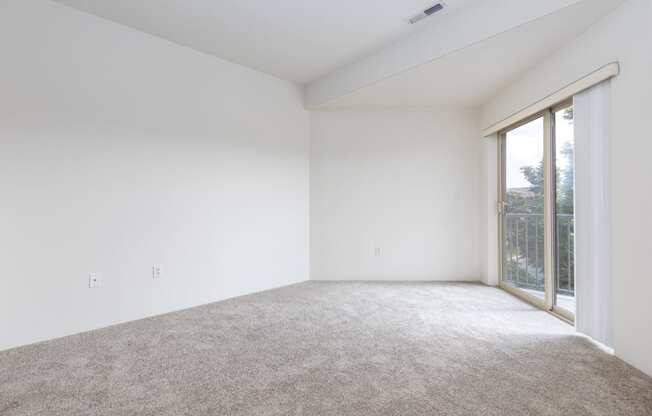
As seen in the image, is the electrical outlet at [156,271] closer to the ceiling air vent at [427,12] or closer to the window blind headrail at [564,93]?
the ceiling air vent at [427,12]

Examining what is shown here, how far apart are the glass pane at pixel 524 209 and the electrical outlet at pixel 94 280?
4.31 meters

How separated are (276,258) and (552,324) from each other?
10.1 ft

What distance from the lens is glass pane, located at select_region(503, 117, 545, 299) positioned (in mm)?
3592

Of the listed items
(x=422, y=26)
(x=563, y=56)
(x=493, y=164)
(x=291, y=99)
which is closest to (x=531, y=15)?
(x=563, y=56)

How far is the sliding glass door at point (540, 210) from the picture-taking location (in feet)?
10.3

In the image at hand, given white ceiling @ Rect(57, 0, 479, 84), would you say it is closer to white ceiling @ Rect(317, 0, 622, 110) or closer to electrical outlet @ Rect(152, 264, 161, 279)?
white ceiling @ Rect(317, 0, 622, 110)

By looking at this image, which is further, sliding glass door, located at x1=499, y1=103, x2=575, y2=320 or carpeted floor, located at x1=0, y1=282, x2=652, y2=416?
sliding glass door, located at x1=499, y1=103, x2=575, y2=320

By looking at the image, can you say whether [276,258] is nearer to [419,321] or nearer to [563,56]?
[419,321]

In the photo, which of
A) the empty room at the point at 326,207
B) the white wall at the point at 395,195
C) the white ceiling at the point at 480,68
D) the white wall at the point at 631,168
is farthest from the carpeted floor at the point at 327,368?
the white ceiling at the point at 480,68

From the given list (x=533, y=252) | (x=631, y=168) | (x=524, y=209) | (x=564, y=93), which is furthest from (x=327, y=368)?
(x=524, y=209)

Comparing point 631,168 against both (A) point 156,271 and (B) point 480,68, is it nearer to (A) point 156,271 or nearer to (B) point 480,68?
(B) point 480,68

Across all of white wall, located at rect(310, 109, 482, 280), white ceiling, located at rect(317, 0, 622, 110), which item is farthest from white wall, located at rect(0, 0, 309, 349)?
white ceiling, located at rect(317, 0, 622, 110)

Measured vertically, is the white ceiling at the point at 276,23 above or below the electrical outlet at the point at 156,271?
above

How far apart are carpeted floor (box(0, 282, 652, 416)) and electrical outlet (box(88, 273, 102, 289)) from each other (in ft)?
1.29
